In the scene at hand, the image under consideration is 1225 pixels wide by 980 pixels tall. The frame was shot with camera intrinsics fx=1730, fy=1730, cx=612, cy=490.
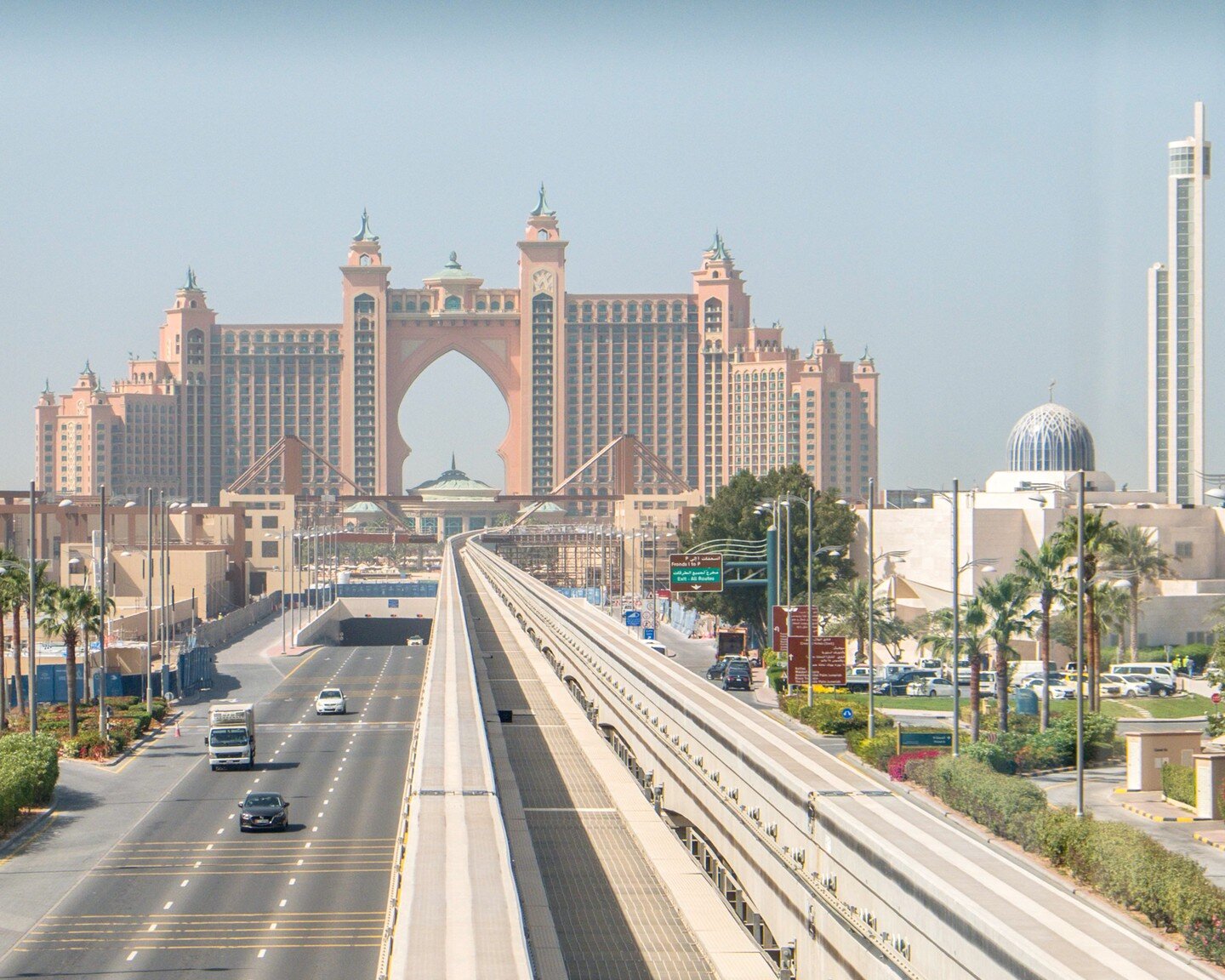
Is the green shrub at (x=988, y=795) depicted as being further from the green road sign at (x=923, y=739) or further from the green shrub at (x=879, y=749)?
the green road sign at (x=923, y=739)

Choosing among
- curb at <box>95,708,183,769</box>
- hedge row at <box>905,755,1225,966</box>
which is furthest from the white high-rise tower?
hedge row at <box>905,755,1225,966</box>

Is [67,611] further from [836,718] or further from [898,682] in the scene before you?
[898,682]

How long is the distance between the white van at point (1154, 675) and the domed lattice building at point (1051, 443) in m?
38.3

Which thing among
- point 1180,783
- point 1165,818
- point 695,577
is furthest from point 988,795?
point 695,577

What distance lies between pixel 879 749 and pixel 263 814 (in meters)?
17.7

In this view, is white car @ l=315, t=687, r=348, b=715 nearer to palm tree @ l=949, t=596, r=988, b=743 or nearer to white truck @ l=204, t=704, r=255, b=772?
white truck @ l=204, t=704, r=255, b=772

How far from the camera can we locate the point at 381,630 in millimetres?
138125

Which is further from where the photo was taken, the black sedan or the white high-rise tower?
the white high-rise tower

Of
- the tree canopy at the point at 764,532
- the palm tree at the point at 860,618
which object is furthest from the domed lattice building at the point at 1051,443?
the palm tree at the point at 860,618

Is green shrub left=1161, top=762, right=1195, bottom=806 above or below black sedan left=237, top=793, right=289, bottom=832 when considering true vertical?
above

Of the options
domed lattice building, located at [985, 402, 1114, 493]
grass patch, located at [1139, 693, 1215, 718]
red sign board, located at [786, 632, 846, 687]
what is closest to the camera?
red sign board, located at [786, 632, 846, 687]

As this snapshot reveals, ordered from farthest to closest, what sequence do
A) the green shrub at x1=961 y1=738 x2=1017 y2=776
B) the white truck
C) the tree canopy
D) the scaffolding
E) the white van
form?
the scaffolding
the tree canopy
the white van
the white truck
the green shrub at x1=961 y1=738 x2=1017 y2=776

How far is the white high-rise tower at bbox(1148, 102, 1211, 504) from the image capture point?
137875 millimetres

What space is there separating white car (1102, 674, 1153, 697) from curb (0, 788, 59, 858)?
40.6 m
